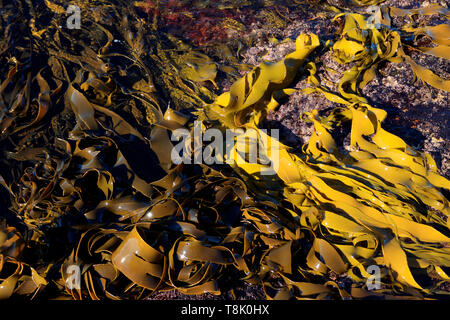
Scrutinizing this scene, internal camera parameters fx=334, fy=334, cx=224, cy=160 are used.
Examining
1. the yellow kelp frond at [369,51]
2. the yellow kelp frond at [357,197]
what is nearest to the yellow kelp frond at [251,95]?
the yellow kelp frond at [357,197]

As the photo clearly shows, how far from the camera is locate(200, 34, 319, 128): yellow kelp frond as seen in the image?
5.12 feet

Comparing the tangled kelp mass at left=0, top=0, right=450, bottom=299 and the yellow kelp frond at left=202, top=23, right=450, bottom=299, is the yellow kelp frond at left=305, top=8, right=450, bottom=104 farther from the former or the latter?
the yellow kelp frond at left=202, top=23, right=450, bottom=299

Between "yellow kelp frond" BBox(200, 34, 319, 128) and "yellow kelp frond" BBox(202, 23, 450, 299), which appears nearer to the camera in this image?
"yellow kelp frond" BBox(202, 23, 450, 299)

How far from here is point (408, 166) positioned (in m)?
1.36

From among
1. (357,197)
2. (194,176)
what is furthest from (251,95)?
(357,197)

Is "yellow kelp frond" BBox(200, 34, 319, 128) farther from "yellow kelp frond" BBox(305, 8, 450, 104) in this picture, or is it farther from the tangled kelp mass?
"yellow kelp frond" BBox(305, 8, 450, 104)

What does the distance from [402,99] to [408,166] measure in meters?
0.43

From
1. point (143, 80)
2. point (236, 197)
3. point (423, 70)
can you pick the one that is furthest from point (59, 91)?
point (423, 70)

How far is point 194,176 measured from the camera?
139 centimetres

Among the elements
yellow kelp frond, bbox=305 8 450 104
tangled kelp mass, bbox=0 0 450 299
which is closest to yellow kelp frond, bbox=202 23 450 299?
tangled kelp mass, bbox=0 0 450 299

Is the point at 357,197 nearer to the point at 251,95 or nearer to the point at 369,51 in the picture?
Answer: the point at 251,95

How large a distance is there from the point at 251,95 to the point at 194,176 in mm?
A: 488

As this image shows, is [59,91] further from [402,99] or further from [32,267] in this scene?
[402,99]

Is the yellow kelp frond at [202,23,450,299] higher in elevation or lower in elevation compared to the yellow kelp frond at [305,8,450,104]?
lower
